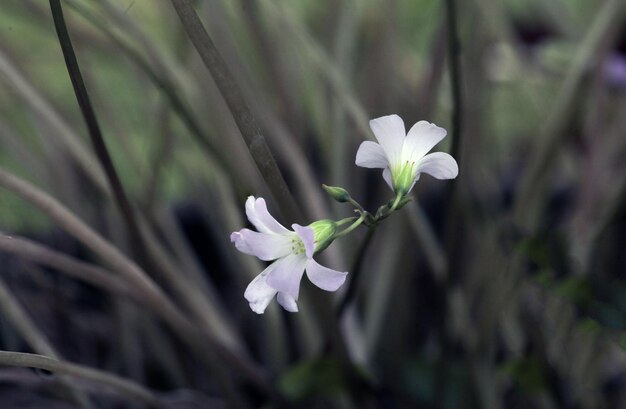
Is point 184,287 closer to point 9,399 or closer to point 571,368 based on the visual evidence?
point 9,399

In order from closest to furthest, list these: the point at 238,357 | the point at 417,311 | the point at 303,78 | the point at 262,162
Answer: the point at 262,162
the point at 238,357
the point at 417,311
the point at 303,78

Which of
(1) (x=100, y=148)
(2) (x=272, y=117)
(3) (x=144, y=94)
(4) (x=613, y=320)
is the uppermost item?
(3) (x=144, y=94)

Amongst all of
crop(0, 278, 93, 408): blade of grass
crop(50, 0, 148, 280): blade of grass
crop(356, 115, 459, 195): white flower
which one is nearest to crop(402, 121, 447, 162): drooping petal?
crop(356, 115, 459, 195): white flower

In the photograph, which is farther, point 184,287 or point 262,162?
point 184,287

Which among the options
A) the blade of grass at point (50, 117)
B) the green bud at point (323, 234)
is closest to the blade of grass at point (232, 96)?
the green bud at point (323, 234)

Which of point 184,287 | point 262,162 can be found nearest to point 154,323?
point 184,287

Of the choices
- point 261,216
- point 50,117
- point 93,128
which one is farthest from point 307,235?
point 50,117
